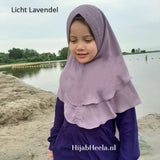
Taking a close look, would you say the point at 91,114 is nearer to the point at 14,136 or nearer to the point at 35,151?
the point at 35,151

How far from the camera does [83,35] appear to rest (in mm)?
991

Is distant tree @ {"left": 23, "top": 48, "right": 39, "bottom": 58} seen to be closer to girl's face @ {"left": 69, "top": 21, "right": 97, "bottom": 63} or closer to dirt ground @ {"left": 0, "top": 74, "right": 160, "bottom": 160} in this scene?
dirt ground @ {"left": 0, "top": 74, "right": 160, "bottom": 160}

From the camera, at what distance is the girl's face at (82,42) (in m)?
0.99

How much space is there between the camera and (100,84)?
3.30 feet

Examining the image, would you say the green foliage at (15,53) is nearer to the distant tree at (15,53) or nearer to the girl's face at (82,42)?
the distant tree at (15,53)

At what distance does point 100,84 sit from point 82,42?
249 mm

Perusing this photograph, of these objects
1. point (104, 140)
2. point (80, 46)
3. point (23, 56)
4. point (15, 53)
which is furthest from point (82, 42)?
point (23, 56)

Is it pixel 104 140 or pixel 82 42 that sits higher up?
pixel 82 42

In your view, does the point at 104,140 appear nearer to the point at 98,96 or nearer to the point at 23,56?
the point at 98,96

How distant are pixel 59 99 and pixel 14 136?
2521mm

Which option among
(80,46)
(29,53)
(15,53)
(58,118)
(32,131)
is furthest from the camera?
(29,53)

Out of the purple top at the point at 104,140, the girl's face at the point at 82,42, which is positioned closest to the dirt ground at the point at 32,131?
the purple top at the point at 104,140

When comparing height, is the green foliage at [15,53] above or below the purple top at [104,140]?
above

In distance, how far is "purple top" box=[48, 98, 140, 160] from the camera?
103 cm
